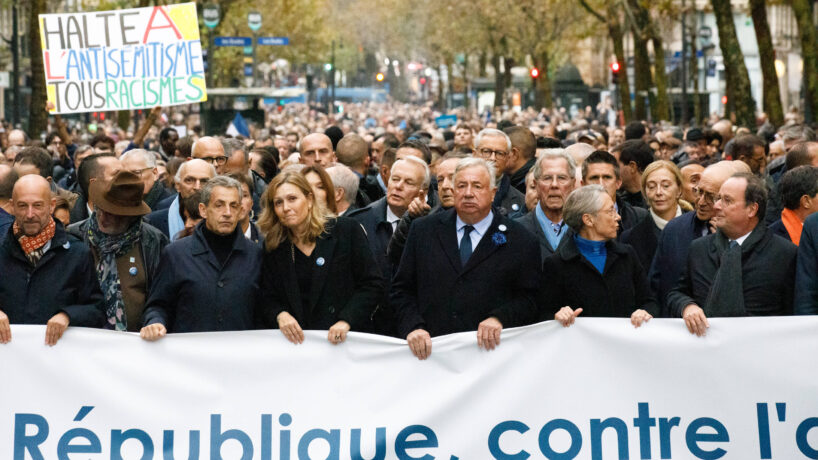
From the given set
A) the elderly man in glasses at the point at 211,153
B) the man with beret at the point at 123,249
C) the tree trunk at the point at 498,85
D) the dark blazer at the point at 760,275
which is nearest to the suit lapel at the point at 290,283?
the man with beret at the point at 123,249

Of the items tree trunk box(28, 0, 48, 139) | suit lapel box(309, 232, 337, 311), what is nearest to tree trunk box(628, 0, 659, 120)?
tree trunk box(28, 0, 48, 139)

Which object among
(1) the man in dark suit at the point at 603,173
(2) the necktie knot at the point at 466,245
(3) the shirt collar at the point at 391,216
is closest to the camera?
(2) the necktie knot at the point at 466,245

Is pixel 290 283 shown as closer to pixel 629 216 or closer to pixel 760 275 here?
pixel 760 275

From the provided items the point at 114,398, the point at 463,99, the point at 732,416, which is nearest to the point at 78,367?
the point at 114,398

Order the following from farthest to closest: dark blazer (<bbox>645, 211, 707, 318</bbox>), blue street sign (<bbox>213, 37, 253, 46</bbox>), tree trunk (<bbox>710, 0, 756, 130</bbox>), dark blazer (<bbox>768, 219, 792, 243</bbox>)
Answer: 1. blue street sign (<bbox>213, 37, 253, 46</bbox>)
2. tree trunk (<bbox>710, 0, 756, 130</bbox>)
3. dark blazer (<bbox>768, 219, 792, 243</bbox>)
4. dark blazer (<bbox>645, 211, 707, 318</bbox>)

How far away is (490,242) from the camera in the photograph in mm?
7160

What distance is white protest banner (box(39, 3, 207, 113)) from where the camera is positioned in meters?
14.9

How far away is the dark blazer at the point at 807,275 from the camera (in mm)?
6906

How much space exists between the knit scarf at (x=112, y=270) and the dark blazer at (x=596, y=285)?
7.24 feet

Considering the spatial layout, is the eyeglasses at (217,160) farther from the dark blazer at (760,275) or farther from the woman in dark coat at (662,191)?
the dark blazer at (760,275)

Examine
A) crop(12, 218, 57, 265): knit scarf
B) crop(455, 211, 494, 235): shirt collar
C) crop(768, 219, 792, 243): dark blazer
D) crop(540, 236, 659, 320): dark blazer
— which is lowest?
→ crop(540, 236, 659, 320): dark blazer

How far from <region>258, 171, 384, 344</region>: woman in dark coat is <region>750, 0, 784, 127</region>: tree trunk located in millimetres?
19678

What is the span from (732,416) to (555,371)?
2.73ft

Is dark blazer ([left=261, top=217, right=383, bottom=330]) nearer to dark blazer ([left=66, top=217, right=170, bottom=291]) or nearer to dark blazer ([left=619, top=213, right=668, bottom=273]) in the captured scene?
dark blazer ([left=66, top=217, right=170, bottom=291])
